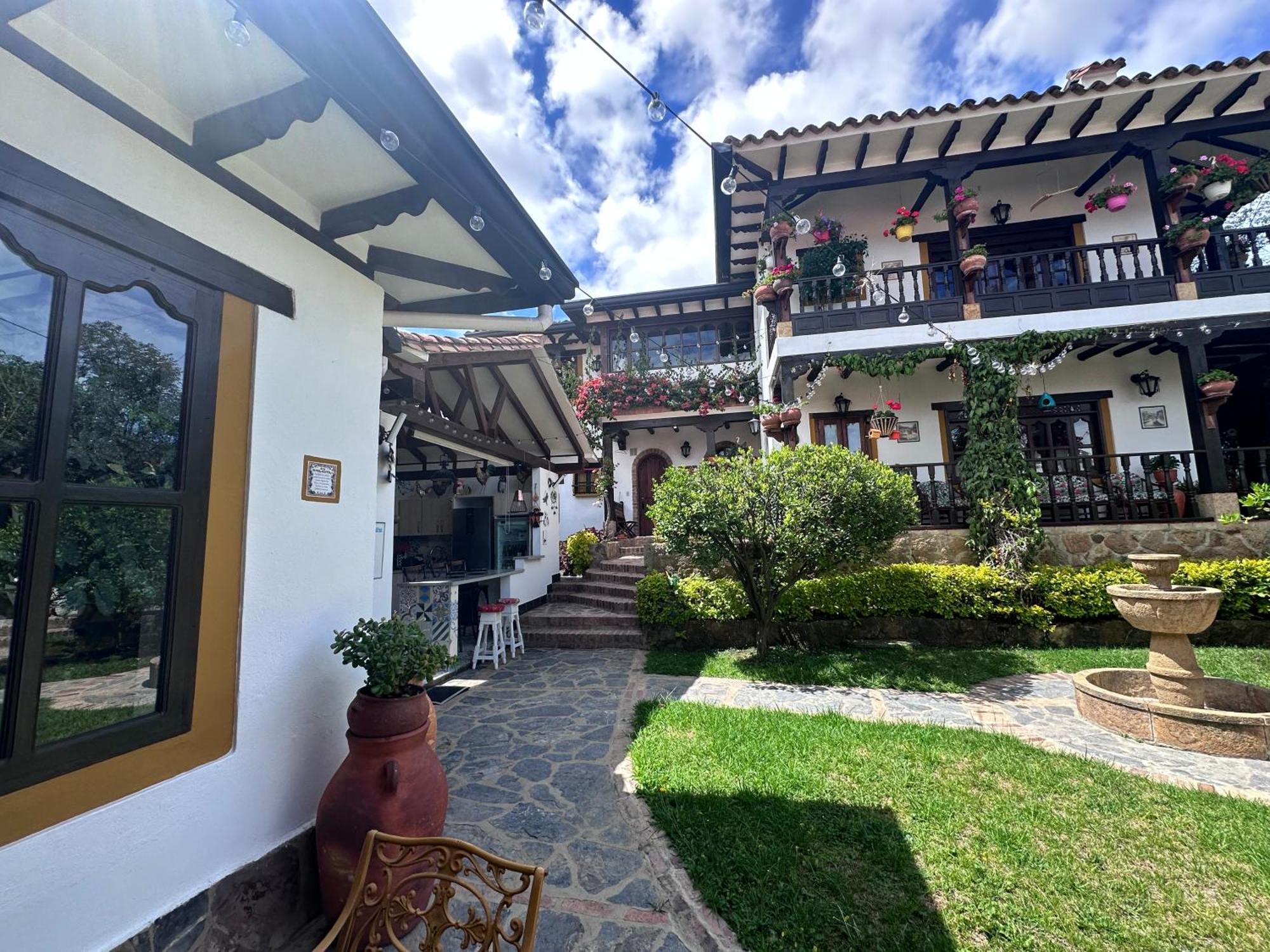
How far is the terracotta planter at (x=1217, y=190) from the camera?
7840mm

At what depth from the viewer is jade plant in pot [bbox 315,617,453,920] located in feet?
7.33

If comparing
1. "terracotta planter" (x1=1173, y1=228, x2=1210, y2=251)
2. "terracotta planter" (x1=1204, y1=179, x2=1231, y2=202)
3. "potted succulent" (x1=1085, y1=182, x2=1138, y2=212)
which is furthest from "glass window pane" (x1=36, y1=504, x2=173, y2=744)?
"terracotta planter" (x1=1204, y1=179, x2=1231, y2=202)

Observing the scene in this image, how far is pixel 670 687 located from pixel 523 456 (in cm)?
443

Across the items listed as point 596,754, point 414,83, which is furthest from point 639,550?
point 414,83

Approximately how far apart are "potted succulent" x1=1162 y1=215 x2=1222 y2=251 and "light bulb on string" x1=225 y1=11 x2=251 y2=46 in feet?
38.1

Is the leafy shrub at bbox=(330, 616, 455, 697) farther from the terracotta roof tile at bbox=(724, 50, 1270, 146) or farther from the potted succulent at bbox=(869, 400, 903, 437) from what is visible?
the terracotta roof tile at bbox=(724, 50, 1270, 146)

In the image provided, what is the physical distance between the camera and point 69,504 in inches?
69.7

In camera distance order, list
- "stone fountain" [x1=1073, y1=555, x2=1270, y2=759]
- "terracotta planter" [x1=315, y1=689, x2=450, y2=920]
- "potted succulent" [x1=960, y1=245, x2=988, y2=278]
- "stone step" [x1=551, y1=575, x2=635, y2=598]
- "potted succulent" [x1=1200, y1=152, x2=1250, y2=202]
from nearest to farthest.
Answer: "terracotta planter" [x1=315, y1=689, x2=450, y2=920]
"stone fountain" [x1=1073, y1=555, x2=1270, y2=759]
"potted succulent" [x1=1200, y1=152, x2=1250, y2=202]
"potted succulent" [x1=960, y1=245, x2=988, y2=278]
"stone step" [x1=551, y1=575, x2=635, y2=598]

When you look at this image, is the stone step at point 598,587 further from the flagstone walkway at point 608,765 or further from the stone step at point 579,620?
the flagstone walkway at point 608,765

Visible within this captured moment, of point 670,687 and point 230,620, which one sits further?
point 670,687

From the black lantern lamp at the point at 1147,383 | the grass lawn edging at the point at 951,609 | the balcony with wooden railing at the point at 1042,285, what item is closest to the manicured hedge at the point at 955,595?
the grass lawn edging at the point at 951,609

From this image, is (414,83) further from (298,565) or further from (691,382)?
(691,382)

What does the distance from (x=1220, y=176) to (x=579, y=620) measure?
1216 centimetres

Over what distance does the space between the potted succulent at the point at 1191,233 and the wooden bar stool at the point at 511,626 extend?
11.5 metres
